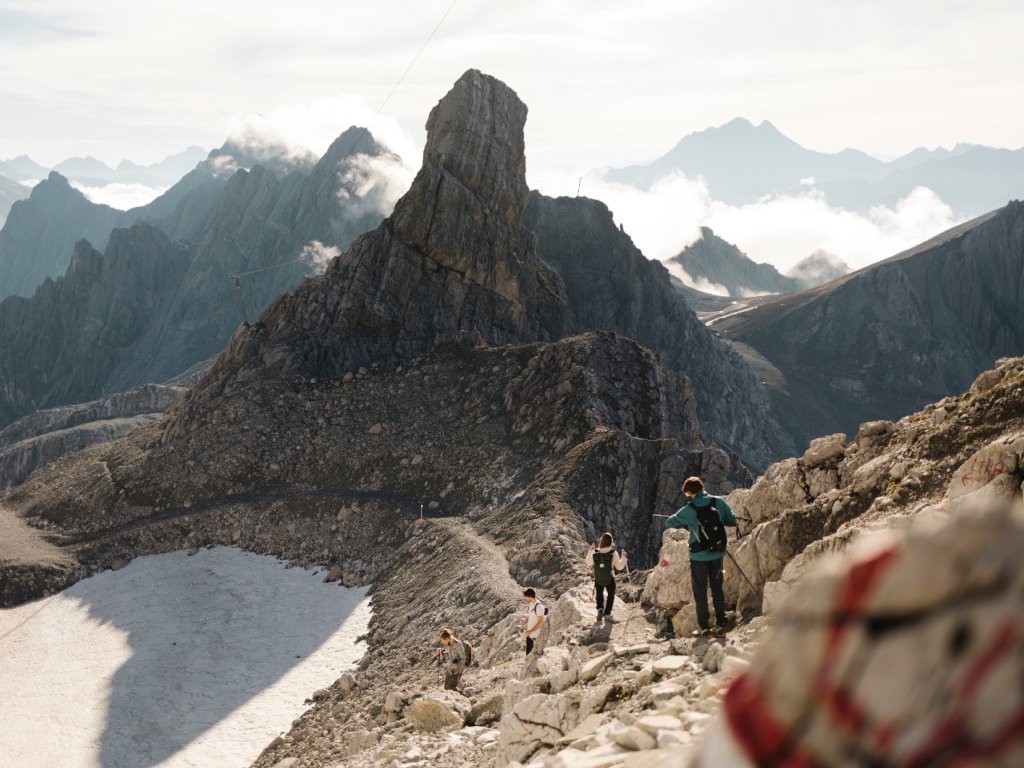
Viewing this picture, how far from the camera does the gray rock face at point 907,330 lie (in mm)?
134625

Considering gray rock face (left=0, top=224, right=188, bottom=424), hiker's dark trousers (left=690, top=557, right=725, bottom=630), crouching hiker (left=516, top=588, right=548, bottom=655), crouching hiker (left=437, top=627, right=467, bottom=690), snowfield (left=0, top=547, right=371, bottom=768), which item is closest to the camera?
hiker's dark trousers (left=690, top=557, right=725, bottom=630)

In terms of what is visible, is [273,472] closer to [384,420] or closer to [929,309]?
[384,420]

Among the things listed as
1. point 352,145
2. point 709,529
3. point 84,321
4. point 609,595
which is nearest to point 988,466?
point 709,529

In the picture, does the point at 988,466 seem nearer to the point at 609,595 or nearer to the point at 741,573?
the point at 741,573

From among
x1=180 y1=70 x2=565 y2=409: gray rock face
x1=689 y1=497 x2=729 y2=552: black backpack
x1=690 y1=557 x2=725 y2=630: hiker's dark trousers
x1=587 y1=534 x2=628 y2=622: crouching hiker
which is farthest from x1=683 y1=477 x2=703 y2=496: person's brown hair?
x1=180 y1=70 x2=565 y2=409: gray rock face

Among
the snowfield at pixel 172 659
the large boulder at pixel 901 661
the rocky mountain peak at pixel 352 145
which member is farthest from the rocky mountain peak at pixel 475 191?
the rocky mountain peak at pixel 352 145

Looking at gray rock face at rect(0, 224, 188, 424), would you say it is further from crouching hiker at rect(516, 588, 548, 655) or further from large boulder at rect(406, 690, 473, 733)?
large boulder at rect(406, 690, 473, 733)

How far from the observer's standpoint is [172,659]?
3369cm

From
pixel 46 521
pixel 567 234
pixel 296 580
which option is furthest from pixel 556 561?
pixel 567 234

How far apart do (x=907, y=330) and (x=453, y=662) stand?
141304 millimetres

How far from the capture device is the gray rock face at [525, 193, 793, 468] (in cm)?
10481

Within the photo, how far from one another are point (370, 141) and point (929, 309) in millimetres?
116798

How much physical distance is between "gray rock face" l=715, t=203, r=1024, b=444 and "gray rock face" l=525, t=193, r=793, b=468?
22.3 metres

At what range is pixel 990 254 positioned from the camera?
145250 millimetres
